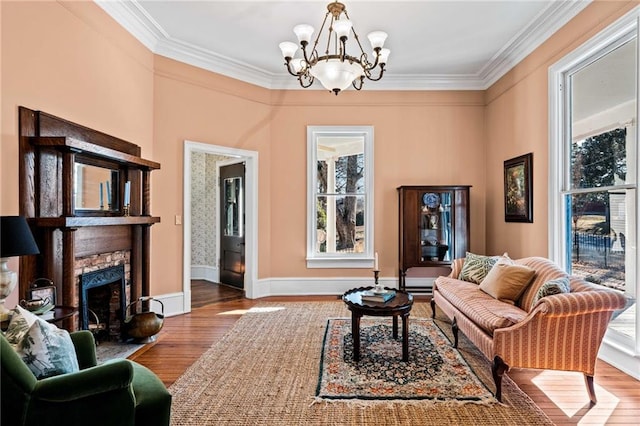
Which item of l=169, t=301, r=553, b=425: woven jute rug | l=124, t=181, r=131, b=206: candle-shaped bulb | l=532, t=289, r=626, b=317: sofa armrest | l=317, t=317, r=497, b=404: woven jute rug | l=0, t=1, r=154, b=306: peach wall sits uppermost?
l=0, t=1, r=154, b=306: peach wall

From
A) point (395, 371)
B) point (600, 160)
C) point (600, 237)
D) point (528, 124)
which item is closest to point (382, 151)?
point (528, 124)

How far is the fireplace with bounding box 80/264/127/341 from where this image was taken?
133 inches

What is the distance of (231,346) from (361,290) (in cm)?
137

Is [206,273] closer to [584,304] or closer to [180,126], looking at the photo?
[180,126]

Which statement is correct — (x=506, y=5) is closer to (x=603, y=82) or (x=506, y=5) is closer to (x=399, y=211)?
(x=603, y=82)

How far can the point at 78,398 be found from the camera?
1.50 m

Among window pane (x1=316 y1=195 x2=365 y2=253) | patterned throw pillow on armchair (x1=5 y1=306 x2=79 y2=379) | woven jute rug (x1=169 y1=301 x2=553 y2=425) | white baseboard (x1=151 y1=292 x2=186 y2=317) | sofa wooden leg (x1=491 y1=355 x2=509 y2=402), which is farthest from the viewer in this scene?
window pane (x1=316 y1=195 x2=365 y2=253)

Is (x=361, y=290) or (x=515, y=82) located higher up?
(x=515, y=82)

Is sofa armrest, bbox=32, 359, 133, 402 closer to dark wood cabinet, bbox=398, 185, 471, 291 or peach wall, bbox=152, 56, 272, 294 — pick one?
peach wall, bbox=152, 56, 272, 294

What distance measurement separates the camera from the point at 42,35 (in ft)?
8.82

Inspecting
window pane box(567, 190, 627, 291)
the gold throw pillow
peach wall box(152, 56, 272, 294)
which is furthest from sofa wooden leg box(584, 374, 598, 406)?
peach wall box(152, 56, 272, 294)

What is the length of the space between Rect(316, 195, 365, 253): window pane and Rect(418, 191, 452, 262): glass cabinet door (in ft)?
3.24

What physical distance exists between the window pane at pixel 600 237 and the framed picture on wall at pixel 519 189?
575mm

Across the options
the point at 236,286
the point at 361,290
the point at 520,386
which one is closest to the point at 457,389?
the point at 520,386
